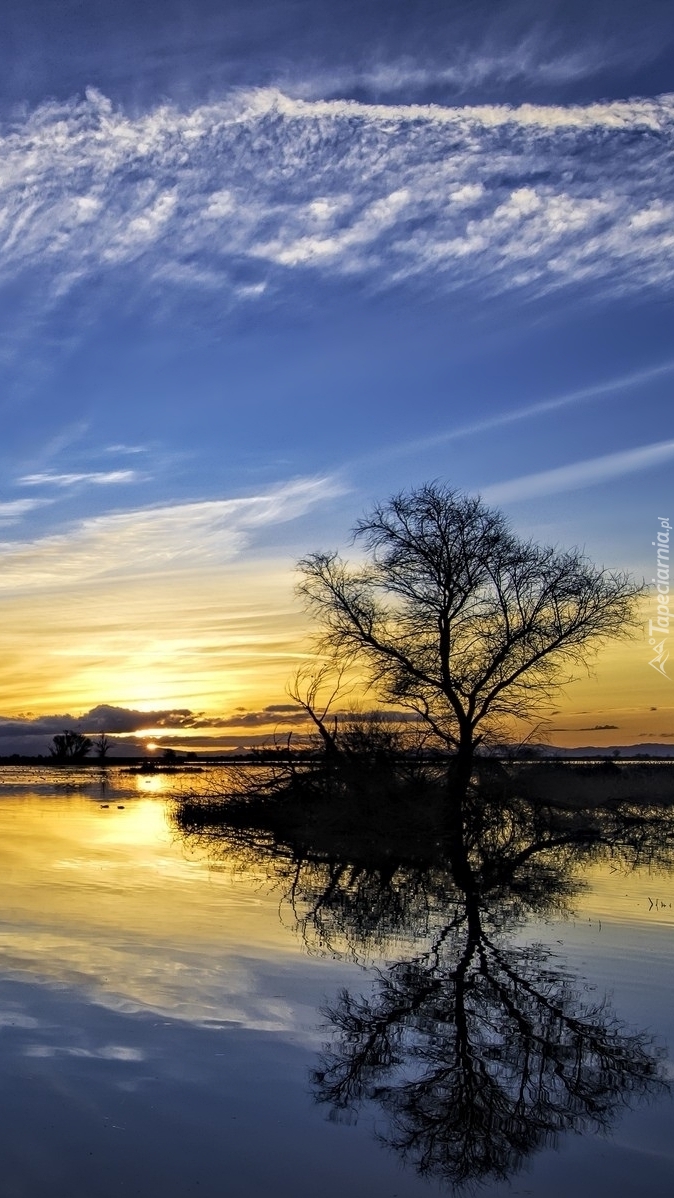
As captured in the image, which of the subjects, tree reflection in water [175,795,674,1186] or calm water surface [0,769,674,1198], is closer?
calm water surface [0,769,674,1198]

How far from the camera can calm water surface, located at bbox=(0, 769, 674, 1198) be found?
18.6 ft

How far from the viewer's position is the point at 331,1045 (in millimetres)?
7777

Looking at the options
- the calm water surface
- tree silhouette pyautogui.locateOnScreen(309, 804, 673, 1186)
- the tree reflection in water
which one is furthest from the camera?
the tree reflection in water

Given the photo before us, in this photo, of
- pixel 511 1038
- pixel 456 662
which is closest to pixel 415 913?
pixel 511 1038

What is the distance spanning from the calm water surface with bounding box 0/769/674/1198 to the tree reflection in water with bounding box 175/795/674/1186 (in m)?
0.03

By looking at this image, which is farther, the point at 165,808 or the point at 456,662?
the point at 165,808

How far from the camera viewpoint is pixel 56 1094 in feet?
21.6

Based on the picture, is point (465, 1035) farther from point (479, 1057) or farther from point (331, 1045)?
point (331, 1045)

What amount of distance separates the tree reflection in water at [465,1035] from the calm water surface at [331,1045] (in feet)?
0.09

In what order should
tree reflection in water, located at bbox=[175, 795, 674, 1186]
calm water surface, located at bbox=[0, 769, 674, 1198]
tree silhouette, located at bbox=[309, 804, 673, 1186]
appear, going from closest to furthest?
calm water surface, located at bbox=[0, 769, 674, 1198] < tree silhouette, located at bbox=[309, 804, 673, 1186] < tree reflection in water, located at bbox=[175, 795, 674, 1186]

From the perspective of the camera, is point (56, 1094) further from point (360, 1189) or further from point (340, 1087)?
point (360, 1189)

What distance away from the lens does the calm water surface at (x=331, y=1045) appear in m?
5.66

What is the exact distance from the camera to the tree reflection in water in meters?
6.24

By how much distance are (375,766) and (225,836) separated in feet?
14.2
